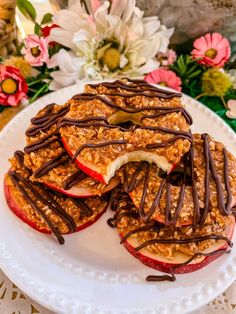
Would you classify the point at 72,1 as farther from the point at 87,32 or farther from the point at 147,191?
the point at 147,191

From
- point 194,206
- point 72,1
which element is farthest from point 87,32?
point 194,206

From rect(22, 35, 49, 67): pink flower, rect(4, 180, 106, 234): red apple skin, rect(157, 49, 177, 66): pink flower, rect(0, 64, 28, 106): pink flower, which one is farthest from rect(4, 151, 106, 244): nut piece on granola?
rect(157, 49, 177, 66): pink flower

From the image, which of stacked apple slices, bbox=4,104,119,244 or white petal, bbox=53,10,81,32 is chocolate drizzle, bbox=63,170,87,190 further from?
white petal, bbox=53,10,81,32

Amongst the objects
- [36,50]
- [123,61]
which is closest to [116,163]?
[123,61]

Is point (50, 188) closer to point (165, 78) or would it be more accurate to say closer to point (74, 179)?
point (74, 179)

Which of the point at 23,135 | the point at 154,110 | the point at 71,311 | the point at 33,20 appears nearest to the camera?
the point at 71,311

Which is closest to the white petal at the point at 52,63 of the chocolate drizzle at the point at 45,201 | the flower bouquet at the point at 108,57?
the flower bouquet at the point at 108,57
